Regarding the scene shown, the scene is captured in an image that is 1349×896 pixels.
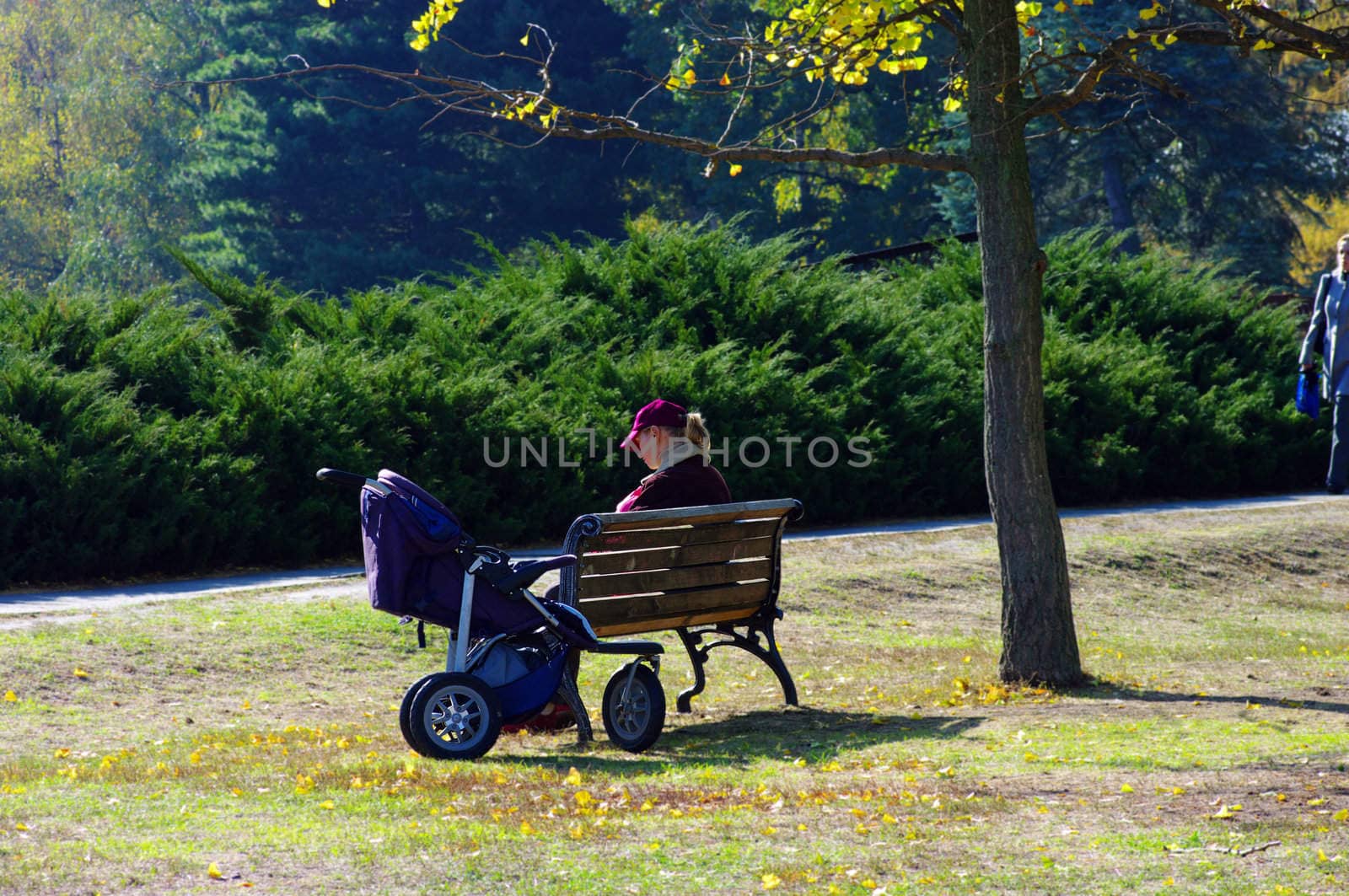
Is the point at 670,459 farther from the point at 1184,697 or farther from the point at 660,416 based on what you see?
the point at 1184,697

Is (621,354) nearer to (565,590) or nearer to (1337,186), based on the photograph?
(565,590)

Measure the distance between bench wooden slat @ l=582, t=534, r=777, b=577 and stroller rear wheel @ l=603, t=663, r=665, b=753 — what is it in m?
0.52

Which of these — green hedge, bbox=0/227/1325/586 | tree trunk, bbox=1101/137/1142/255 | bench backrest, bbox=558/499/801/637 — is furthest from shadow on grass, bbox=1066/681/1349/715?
tree trunk, bbox=1101/137/1142/255

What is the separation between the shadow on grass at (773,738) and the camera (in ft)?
19.2

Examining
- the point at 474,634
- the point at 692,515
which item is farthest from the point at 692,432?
the point at 474,634

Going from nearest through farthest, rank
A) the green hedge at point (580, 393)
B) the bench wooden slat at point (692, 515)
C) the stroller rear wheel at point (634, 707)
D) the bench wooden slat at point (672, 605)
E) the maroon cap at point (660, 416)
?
1. the stroller rear wheel at point (634, 707)
2. the bench wooden slat at point (692, 515)
3. the bench wooden slat at point (672, 605)
4. the maroon cap at point (660, 416)
5. the green hedge at point (580, 393)

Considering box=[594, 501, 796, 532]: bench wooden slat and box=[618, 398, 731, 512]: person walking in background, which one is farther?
box=[618, 398, 731, 512]: person walking in background

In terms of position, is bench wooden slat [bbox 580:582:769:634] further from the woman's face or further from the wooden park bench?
the woman's face

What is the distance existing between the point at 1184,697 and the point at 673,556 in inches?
98.6

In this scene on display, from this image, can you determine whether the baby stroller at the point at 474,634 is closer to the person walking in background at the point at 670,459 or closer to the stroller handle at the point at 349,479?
the stroller handle at the point at 349,479

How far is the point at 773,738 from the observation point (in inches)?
254

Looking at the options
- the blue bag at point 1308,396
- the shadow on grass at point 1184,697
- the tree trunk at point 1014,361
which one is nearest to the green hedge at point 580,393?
the blue bag at point 1308,396

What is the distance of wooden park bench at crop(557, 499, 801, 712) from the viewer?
6.45m

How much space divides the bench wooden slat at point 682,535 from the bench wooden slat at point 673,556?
23 mm
